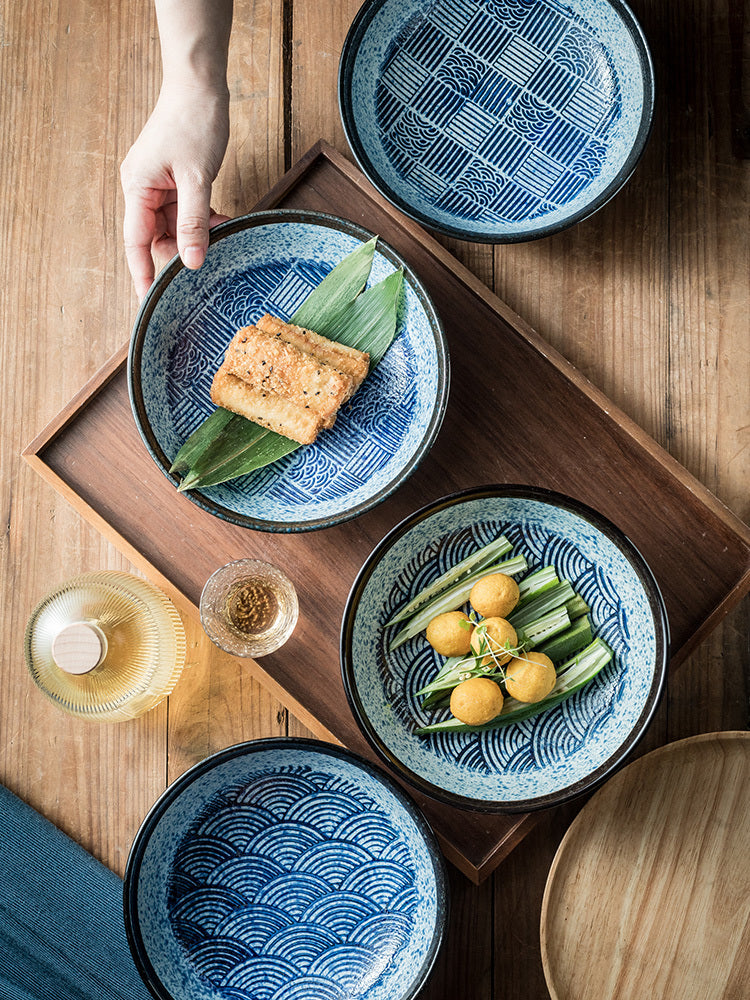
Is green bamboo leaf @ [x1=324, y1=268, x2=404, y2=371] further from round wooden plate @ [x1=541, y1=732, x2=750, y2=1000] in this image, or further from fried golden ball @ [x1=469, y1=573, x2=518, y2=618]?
round wooden plate @ [x1=541, y1=732, x2=750, y2=1000]

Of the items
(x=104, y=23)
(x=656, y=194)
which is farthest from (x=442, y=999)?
(x=104, y=23)

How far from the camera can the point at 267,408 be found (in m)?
1.46

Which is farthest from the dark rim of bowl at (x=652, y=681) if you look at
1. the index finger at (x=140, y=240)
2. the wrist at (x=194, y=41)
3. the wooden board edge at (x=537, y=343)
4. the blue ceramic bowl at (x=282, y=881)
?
the wrist at (x=194, y=41)

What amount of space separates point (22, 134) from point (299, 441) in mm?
878

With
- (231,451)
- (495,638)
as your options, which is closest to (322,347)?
(231,451)

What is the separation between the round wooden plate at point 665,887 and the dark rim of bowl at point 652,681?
0.50ft

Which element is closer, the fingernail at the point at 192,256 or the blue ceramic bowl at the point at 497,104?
the fingernail at the point at 192,256

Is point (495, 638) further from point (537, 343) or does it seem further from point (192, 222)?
point (192, 222)

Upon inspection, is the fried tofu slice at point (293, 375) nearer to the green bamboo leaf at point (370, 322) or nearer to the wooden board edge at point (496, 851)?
the green bamboo leaf at point (370, 322)

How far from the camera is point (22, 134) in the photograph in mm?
1695

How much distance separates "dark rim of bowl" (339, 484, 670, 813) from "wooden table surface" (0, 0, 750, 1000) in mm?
265

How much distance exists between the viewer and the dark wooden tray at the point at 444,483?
1450 mm

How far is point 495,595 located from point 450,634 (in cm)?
10

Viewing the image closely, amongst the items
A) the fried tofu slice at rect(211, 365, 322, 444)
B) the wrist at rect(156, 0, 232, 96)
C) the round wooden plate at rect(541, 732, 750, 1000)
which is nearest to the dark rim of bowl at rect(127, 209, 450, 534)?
the fried tofu slice at rect(211, 365, 322, 444)
